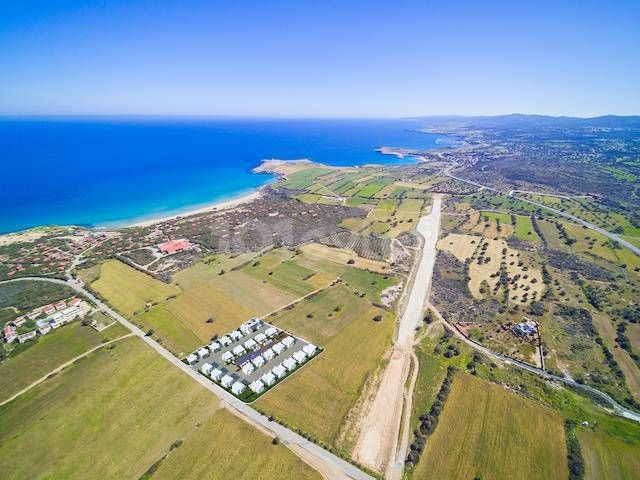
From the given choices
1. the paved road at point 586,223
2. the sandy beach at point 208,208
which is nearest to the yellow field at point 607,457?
the paved road at point 586,223

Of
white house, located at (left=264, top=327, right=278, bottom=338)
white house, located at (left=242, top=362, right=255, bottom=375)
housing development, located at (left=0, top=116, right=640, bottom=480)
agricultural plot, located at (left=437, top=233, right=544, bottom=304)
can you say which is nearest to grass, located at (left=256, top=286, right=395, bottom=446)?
housing development, located at (left=0, top=116, right=640, bottom=480)

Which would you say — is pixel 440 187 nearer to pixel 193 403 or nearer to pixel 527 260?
pixel 527 260

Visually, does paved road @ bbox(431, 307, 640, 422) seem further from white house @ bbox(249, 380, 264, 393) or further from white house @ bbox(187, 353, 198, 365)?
white house @ bbox(187, 353, 198, 365)

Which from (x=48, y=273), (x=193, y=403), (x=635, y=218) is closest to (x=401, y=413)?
(x=193, y=403)

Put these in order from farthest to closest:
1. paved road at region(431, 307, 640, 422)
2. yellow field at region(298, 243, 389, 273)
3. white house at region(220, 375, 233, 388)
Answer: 1. yellow field at region(298, 243, 389, 273)
2. white house at region(220, 375, 233, 388)
3. paved road at region(431, 307, 640, 422)

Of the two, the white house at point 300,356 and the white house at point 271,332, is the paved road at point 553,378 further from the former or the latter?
the white house at point 271,332

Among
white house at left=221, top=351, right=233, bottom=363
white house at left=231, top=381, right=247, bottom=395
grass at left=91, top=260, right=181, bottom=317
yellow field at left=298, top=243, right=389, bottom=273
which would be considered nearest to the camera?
white house at left=231, top=381, right=247, bottom=395
